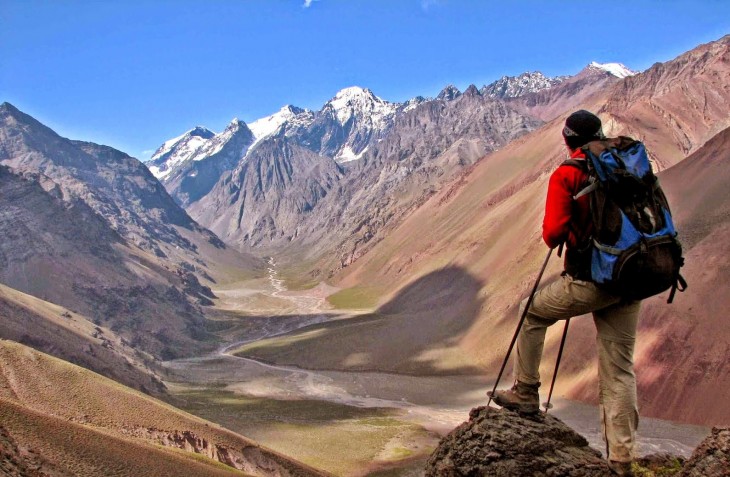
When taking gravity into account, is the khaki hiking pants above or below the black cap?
below

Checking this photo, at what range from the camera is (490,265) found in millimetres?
99188

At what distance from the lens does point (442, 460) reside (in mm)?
9305

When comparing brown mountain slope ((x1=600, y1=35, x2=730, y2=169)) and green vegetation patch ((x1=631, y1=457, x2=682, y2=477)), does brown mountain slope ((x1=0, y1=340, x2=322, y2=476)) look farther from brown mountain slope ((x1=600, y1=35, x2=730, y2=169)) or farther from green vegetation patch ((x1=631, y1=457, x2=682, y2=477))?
brown mountain slope ((x1=600, y1=35, x2=730, y2=169))

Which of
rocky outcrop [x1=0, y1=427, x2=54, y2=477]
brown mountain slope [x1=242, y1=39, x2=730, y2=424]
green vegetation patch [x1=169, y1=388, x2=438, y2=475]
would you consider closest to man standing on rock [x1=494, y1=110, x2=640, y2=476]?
rocky outcrop [x1=0, y1=427, x2=54, y2=477]

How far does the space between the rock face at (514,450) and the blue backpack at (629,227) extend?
9.57 ft

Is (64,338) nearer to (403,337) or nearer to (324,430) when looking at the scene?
(324,430)

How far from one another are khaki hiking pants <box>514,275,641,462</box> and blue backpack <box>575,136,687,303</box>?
408mm

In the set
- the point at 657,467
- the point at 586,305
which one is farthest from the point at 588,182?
the point at 657,467

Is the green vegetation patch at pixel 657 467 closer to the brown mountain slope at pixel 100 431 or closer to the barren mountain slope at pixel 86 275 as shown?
the brown mountain slope at pixel 100 431


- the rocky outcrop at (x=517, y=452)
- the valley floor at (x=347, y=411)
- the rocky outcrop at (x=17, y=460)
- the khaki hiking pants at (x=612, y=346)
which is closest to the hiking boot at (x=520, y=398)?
the rocky outcrop at (x=517, y=452)

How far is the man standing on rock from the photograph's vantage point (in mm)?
7430

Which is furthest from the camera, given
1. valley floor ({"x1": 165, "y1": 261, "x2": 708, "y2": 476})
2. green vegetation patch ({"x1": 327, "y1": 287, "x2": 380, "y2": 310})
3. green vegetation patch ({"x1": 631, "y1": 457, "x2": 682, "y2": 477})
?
green vegetation patch ({"x1": 327, "y1": 287, "x2": 380, "y2": 310})

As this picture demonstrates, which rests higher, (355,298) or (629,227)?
(355,298)

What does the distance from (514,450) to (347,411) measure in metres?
52.2
